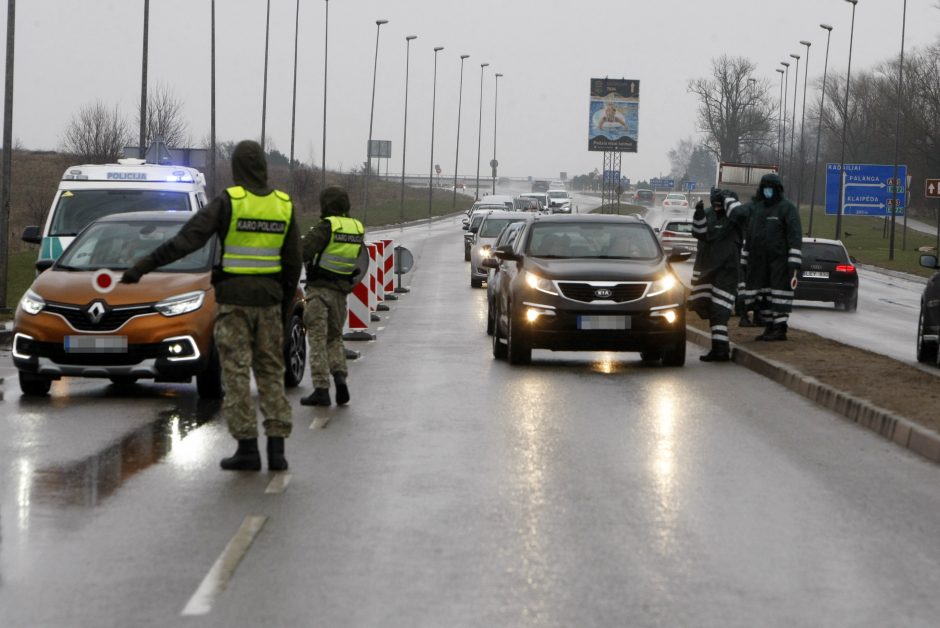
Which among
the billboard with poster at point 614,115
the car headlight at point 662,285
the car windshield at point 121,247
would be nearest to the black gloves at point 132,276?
the car windshield at point 121,247

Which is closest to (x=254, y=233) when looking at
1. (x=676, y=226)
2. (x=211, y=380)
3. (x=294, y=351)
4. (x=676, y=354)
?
(x=211, y=380)

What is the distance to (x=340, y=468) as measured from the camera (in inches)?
384

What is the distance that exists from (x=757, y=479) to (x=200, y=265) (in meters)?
6.18

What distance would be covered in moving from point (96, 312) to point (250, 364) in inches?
154

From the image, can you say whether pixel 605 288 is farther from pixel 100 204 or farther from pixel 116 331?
pixel 100 204

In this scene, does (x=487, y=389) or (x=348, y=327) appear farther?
(x=348, y=327)

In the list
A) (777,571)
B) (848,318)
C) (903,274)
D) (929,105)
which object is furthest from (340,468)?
(929,105)

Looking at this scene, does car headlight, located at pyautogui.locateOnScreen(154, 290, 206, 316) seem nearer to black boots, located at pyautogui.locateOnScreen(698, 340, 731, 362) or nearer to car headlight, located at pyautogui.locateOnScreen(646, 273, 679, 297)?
car headlight, located at pyautogui.locateOnScreen(646, 273, 679, 297)

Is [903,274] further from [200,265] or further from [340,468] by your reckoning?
[340,468]

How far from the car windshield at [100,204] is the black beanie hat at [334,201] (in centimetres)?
828

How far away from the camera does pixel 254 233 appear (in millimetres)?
9445

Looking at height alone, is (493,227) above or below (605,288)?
below

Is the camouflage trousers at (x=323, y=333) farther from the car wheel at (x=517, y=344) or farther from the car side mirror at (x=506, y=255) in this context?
the car side mirror at (x=506, y=255)

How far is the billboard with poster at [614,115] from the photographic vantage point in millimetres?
111625
